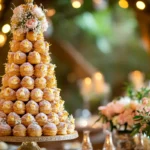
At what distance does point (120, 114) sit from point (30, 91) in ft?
3.86

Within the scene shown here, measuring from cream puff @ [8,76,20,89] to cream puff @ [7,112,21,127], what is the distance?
0.22m

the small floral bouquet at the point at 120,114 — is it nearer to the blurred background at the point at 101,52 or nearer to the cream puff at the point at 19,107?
the cream puff at the point at 19,107

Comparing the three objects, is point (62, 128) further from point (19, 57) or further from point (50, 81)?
point (19, 57)

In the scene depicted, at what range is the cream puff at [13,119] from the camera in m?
4.12

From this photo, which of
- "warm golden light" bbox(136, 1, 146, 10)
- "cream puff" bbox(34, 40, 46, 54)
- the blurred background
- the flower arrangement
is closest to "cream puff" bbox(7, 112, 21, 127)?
"cream puff" bbox(34, 40, 46, 54)

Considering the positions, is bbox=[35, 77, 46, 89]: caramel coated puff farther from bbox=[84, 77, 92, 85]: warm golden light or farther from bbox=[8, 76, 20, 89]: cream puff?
bbox=[84, 77, 92, 85]: warm golden light

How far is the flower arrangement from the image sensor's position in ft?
14.1

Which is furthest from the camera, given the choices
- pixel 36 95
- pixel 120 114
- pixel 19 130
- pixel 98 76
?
pixel 98 76

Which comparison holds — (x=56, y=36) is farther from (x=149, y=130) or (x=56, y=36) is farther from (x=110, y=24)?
(x=149, y=130)

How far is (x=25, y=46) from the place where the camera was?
167 inches

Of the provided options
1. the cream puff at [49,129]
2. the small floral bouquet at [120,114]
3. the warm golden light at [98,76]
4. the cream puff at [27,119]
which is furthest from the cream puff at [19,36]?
the warm golden light at [98,76]

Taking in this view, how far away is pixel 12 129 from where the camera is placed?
4133 millimetres

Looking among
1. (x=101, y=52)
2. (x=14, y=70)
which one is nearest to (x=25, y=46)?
(x=14, y=70)

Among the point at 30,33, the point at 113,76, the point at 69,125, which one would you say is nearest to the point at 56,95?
the point at 69,125
